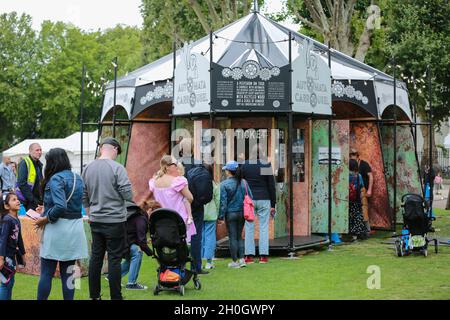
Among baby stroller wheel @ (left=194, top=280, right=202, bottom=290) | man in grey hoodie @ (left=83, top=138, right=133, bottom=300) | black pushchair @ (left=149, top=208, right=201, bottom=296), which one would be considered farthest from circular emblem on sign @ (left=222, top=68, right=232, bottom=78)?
man in grey hoodie @ (left=83, top=138, right=133, bottom=300)

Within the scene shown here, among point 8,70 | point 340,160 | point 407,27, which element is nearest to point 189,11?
point 407,27

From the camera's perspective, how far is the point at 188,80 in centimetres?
1343

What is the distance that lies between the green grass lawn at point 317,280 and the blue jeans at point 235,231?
0.30m

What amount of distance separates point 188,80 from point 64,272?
20.3 ft

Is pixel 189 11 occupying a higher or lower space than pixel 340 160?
higher

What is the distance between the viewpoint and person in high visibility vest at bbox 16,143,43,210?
13250mm

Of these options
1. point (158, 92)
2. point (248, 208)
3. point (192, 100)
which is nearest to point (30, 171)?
point (192, 100)

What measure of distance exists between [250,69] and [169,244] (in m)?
4.54

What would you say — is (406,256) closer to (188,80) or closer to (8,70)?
(188,80)

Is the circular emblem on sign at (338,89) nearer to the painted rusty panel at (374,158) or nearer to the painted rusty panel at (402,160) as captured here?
the painted rusty panel at (374,158)

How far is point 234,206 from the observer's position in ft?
38.0

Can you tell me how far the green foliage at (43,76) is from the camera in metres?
52.4

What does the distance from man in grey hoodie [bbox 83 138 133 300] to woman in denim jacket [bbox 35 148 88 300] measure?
412 millimetres

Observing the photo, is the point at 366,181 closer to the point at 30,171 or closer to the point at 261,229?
the point at 261,229
